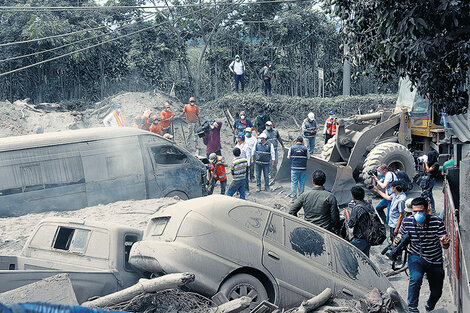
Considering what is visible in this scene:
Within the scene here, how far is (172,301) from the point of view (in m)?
5.28

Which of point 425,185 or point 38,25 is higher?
point 38,25

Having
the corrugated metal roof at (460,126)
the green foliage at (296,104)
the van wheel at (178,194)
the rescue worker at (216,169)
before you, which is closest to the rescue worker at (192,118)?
the green foliage at (296,104)

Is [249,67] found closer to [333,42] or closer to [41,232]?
[333,42]

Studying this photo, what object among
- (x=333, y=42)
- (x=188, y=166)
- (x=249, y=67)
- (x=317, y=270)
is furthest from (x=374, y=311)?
(x=333, y=42)

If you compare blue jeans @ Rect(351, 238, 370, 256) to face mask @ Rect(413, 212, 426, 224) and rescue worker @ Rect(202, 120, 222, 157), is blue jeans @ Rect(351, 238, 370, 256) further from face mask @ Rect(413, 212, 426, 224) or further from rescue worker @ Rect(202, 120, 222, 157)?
rescue worker @ Rect(202, 120, 222, 157)

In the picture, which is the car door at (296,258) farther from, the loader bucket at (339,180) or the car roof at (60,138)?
the loader bucket at (339,180)

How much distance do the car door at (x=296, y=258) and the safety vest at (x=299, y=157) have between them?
6443 mm

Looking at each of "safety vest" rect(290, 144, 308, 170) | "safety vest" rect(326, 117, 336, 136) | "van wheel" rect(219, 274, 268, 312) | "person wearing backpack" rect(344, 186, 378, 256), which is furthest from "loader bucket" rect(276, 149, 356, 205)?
"van wheel" rect(219, 274, 268, 312)

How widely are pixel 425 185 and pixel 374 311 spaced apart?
20.9ft

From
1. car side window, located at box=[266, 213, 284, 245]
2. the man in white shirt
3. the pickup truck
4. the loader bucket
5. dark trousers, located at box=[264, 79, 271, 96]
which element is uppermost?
the man in white shirt

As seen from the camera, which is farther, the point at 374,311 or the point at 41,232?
the point at 41,232

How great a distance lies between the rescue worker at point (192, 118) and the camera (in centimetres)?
1861

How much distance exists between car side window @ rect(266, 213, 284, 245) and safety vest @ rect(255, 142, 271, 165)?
7858 millimetres

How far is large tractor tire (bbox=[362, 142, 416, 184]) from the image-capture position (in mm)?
13602
